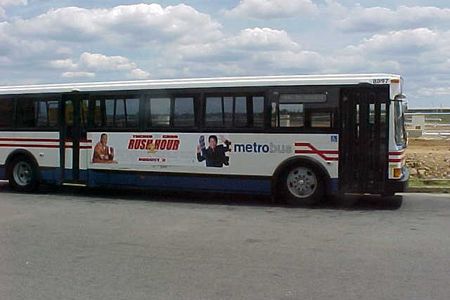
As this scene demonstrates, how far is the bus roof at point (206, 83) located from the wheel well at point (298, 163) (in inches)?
59.4

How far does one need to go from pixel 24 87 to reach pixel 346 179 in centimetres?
820

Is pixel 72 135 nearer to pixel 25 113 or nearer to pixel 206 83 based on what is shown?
pixel 25 113

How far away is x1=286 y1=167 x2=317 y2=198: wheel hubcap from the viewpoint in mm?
11852

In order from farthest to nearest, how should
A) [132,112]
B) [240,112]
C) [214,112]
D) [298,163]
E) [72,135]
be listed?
[72,135], [132,112], [214,112], [240,112], [298,163]

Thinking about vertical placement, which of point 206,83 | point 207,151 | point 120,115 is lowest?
point 207,151

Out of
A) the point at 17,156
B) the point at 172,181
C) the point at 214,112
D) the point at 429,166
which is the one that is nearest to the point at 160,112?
the point at 214,112

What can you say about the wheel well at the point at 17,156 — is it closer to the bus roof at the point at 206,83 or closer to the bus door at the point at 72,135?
the bus door at the point at 72,135

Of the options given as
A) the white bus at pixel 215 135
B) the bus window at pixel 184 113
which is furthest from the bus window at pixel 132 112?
the bus window at pixel 184 113

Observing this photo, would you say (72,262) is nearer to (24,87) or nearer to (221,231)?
(221,231)

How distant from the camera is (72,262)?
7.26m

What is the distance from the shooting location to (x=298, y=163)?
11875mm

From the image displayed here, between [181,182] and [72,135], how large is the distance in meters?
2.92

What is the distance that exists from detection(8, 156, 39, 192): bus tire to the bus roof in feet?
5.56

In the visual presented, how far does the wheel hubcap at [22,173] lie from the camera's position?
14500 mm
